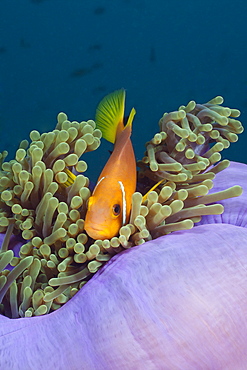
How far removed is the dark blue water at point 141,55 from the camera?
3811 millimetres

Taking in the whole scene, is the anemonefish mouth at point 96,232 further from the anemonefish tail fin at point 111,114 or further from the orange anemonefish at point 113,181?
the anemonefish tail fin at point 111,114

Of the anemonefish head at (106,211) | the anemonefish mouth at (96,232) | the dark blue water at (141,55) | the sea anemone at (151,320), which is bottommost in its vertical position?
the sea anemone at (151,320)

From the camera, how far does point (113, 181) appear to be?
0.75 metres

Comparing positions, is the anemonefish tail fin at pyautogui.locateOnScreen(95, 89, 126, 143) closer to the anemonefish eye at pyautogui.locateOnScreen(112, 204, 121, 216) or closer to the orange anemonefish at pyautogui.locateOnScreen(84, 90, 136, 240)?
the orange anemonefish at pyautogui.locateOnScreen(84, 90, 136, 240)

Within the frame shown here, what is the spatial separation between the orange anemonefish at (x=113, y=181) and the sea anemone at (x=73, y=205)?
24 millimetres

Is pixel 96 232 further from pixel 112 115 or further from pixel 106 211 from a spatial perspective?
pixel 112 115

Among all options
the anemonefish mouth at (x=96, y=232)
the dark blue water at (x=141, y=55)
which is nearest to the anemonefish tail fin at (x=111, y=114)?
the anemonefish mouth at (x=96, y=232)

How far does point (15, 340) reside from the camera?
568 mm

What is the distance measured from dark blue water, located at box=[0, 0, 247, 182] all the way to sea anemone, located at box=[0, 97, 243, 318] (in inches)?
109

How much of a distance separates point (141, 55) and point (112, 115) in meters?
3.57

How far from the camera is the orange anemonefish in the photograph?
2.21ft

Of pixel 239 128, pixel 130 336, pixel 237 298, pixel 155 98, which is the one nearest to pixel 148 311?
pixel 130 336

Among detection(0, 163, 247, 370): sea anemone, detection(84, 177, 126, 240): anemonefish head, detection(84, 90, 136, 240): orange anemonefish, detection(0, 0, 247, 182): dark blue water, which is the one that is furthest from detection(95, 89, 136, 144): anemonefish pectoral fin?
detection(0, 0, 247, 182): dark blue water

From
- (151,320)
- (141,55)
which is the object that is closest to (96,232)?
(151,320)
